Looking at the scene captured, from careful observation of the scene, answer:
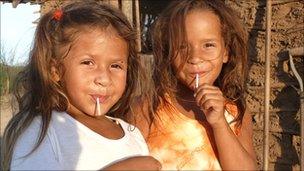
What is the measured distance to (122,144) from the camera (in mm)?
1564

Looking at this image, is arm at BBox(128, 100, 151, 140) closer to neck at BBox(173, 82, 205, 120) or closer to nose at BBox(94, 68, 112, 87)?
neck at BBox(173, 82, 205, 120)

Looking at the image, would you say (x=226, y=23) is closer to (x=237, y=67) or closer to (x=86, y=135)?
(x=237, y=67)

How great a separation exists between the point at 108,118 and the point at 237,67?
2.03 feet

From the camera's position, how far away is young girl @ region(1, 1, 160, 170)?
1387 millimetres

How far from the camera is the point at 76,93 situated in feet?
4.98

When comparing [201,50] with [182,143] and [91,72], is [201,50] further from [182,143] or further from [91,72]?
[91,72]

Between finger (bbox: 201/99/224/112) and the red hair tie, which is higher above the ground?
the red hair tie

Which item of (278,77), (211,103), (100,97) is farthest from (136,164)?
(278,77)

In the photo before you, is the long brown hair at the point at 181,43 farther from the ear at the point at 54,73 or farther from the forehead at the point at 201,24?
the ear at the point at 54,73

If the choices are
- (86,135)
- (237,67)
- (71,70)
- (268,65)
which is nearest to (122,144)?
(86,135)

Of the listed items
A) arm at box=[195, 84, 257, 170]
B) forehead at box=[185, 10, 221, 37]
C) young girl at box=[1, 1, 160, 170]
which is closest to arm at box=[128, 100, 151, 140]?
young girl at box=[1, 1, 160, 170]

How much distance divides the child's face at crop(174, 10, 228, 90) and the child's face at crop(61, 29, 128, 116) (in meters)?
0.31

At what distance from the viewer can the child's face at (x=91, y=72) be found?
4.95 feet

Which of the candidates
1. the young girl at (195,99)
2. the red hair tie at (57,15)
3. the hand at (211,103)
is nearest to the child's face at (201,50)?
the young girl at (195,99)
